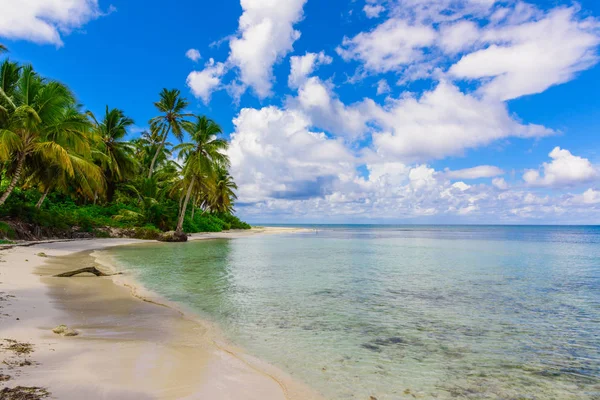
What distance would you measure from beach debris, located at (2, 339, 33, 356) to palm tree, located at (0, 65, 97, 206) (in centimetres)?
1705

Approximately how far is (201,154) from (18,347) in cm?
3059

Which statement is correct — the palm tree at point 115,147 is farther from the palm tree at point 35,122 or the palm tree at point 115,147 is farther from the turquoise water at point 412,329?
the turquoise water at point 412,329

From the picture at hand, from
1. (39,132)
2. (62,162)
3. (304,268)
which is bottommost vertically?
(304,268)

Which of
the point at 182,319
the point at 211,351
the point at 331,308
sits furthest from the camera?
the point at 331,308

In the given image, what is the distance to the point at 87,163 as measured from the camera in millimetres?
22078

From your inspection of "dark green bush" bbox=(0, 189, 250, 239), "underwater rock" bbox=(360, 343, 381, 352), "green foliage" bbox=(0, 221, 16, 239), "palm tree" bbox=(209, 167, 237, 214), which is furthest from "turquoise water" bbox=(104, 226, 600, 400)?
"palm tree" bbox=(209, 167, 237, 214)

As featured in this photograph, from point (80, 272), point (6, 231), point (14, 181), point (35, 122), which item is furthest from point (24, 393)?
point (6, 231)

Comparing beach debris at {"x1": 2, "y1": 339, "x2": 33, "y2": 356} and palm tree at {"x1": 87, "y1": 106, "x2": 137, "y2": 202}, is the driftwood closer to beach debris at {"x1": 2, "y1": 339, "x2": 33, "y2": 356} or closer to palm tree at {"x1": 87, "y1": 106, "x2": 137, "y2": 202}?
beach debris at {"x1": 2, "y1": 339, "x2": 33, "y2": 356}

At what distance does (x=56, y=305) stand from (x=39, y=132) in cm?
1656

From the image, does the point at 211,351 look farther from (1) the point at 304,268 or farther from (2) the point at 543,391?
(1) the point at 304,268

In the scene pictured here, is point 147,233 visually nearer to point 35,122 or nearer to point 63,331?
point 35,122

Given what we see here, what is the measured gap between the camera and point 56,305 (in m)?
6.95

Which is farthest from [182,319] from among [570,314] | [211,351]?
[570,314]

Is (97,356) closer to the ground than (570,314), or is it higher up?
higher up
